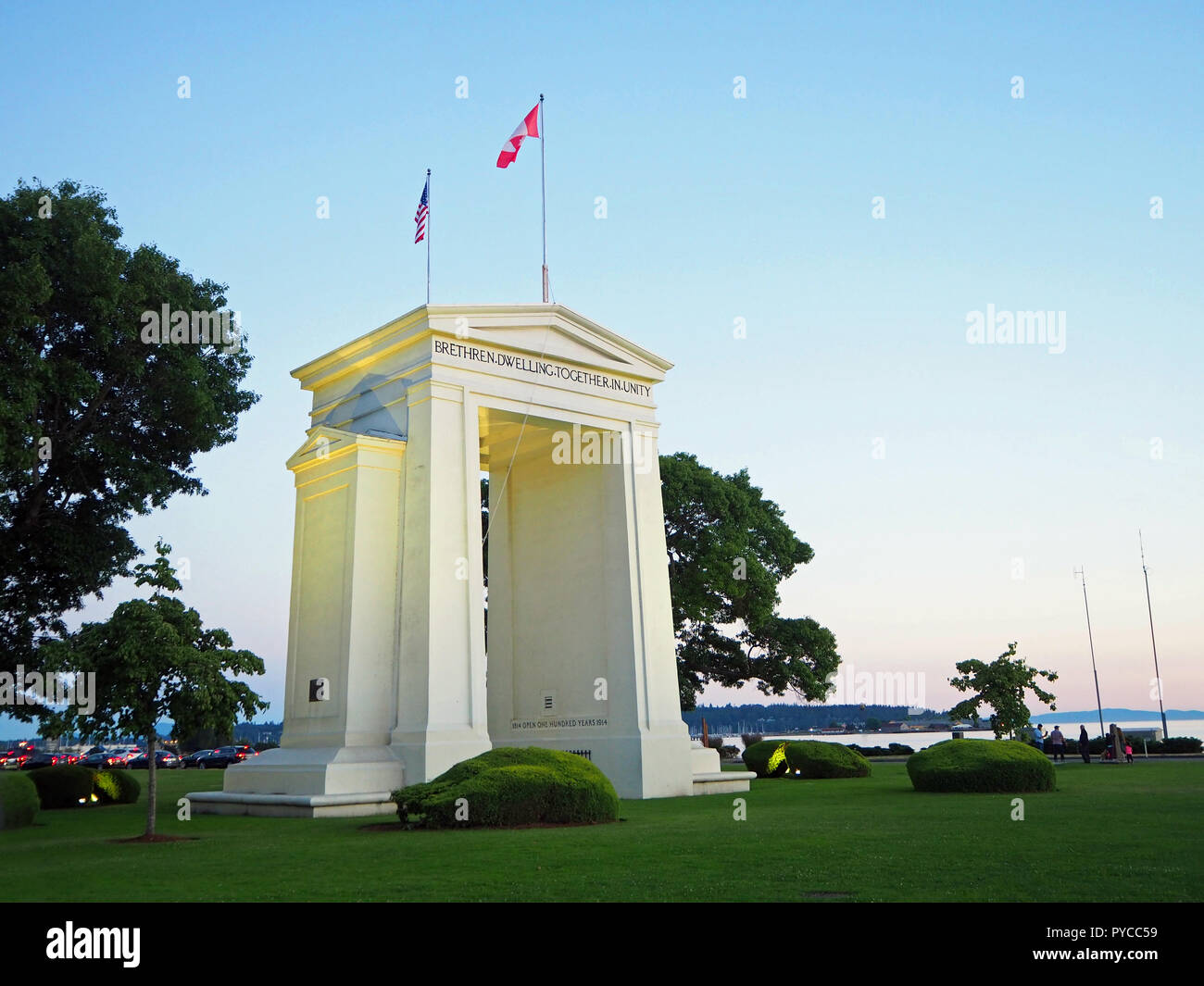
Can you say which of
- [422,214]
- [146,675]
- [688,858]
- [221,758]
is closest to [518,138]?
[422,214]

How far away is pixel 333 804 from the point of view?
62.1 feet

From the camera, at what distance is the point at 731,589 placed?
1646 inches

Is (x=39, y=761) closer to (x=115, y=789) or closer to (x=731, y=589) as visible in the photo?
(x=115, y=789)

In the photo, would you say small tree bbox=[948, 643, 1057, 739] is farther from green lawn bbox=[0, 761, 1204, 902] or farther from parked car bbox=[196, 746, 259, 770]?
parked car bbox=[196, 746, 259, 770]

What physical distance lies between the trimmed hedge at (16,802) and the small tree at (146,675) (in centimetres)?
594

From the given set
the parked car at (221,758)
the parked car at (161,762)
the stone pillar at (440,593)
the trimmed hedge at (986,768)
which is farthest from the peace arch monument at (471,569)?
the parked car at (161,762)

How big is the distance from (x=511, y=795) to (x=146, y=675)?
573 cm

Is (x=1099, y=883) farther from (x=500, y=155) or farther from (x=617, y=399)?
(x=500, y=155)

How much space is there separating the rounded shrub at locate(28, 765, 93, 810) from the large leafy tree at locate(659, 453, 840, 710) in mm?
22791

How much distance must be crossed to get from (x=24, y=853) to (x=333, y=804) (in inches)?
214

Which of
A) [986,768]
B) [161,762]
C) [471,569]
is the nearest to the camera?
[986,768]

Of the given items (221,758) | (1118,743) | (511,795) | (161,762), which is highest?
(511,795)

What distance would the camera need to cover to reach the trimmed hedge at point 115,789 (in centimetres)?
2809
